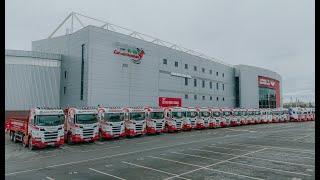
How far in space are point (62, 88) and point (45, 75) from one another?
3.60m

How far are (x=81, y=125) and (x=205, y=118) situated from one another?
66.4 ft

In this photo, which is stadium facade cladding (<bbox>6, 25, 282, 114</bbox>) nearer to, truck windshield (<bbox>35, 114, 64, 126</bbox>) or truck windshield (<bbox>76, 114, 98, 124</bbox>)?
truck windshield (<bbox>76, 114, 98, 124</bbox>)

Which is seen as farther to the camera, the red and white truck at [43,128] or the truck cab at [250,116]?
the truck cab at [250,116]

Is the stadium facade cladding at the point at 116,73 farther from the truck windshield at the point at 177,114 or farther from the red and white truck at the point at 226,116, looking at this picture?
the red and white truck at the point at 226,116

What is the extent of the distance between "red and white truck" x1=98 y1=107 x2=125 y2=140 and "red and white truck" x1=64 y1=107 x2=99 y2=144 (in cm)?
141

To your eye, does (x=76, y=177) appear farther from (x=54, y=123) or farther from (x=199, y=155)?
(x=54, y=123)

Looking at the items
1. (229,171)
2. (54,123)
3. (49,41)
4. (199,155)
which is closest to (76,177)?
(229,171)

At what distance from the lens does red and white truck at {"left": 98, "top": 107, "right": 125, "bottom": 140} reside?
78.4 feet

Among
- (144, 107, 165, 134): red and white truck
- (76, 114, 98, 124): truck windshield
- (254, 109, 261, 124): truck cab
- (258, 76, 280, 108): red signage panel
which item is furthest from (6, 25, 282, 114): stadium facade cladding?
Answer: (258, 76, 280, 108): red signage panel

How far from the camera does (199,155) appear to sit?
16156 mm

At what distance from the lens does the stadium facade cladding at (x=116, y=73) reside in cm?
3722

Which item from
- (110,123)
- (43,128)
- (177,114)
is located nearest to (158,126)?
(177,114)

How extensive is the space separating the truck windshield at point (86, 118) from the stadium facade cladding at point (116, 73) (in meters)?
14.0

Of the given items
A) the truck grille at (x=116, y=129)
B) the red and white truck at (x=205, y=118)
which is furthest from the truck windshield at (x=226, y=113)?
the truck grille at (x=116, y=129)
